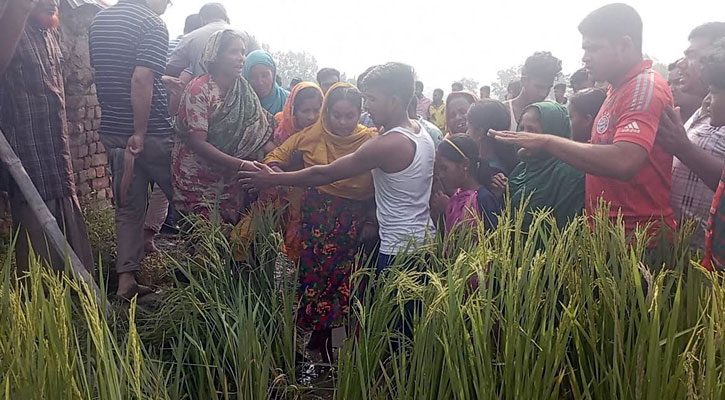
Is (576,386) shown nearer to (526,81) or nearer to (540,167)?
(540,167)

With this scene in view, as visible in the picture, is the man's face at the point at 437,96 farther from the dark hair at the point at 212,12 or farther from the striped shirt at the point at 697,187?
the striped shirt at the point at 697,187

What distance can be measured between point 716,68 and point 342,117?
1636 mm

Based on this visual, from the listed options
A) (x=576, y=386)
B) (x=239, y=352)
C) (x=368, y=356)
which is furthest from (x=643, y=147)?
(x=239, y=352)

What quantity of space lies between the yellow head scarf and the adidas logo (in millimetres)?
1237

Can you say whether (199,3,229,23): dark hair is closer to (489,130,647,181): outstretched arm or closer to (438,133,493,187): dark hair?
(438,133,493,187): dark hair

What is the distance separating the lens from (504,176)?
9.93 ft

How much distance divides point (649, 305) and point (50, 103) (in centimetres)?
292

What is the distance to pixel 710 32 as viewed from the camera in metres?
2.79

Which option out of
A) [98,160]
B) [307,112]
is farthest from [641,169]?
[98,160]

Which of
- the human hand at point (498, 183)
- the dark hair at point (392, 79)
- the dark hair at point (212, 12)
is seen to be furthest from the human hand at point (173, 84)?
the human hand at point (498, 183)

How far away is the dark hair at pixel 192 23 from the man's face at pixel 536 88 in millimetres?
3018

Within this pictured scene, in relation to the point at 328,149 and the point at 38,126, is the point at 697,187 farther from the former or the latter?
the point at 38,126

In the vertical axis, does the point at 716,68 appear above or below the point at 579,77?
below

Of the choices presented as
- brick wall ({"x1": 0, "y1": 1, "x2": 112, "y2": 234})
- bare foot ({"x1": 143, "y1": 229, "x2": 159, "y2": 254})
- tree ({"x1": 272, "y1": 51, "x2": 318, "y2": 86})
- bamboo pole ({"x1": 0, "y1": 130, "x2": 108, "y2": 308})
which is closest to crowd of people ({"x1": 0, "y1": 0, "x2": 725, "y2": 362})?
bamboo pole ({"x1": 0, "y1": 130, "x2": 108, "y2": 308})
